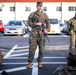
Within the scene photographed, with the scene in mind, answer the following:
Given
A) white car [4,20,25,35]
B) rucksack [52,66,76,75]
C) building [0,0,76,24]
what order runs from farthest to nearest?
building [0,0,76,24]
white car [4,20,25,35]
rucksack [52,66,76,75]

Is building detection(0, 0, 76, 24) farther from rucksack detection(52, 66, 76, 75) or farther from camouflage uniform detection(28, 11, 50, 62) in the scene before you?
rucksack detection(52, 66, 76, 75)

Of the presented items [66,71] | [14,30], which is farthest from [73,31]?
[14,30]

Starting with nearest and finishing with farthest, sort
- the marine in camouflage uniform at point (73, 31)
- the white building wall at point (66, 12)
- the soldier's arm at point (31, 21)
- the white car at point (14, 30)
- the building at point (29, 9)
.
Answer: the soldier's arm at point (31, 21) < the marine in camouflage uniform at point (73, 31) < the white car at point (14, 30) < the building at point (29, 9) < the white building wall at point (66, 12)

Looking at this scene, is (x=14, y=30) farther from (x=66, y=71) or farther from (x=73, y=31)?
(x=66, y=71)

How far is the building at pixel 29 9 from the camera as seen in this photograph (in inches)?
2608

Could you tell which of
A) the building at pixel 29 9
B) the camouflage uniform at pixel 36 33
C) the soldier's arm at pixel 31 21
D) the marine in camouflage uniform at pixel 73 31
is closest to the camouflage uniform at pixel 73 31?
the marine in camouflage uniform at pixel 73 31

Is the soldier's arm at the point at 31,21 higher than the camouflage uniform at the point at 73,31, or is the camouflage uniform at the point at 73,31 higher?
the soldier's arm at the point at 31,21

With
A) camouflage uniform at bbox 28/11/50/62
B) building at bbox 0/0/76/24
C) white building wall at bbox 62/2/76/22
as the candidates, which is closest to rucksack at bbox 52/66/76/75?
camouflage uniform at bbox 28/11/50/62

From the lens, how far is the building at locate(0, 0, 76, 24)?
217 ft

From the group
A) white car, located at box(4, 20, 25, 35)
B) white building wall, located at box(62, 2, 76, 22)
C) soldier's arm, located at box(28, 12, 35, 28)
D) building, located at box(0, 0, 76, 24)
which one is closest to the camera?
soldier's arm, located at box(28, 12, 35, 28)

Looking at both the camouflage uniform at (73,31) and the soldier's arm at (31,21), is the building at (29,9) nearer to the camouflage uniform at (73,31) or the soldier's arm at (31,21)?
the camouflage uniform at (73,31)

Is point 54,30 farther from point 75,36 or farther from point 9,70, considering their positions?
point 9,70

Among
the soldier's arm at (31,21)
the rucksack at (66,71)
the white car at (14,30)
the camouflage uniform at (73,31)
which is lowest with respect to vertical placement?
the white car at (14,30)

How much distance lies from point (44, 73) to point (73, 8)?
192ft
